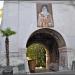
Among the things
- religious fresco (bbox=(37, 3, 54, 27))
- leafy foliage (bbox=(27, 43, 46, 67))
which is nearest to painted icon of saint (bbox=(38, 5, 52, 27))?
religious fresco (bbox=(37, 3, 54, 27))

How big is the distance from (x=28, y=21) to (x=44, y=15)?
1.76m

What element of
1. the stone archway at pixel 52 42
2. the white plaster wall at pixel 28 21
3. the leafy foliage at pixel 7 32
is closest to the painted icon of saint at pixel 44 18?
the white plaster wall at pixel 28 21

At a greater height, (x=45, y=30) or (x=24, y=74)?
(x=45, y=30)

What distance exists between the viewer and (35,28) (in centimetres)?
3366

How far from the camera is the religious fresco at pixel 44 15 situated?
33.8 metres

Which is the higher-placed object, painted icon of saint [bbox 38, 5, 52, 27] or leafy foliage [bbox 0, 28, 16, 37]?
painted icon of saint [bbox 38, 5, 52, 27]

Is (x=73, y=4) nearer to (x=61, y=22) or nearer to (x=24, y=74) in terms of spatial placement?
(x=61, y=22)

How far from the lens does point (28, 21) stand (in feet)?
110

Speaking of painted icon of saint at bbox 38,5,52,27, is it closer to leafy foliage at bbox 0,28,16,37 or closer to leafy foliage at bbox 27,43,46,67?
leafy foliage at bbox 0,28,16,37

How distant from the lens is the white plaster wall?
109 ft

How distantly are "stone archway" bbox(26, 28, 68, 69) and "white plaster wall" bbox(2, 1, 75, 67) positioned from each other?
0.71 metres

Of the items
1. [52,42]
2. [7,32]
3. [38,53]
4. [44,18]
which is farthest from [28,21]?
[38,53]

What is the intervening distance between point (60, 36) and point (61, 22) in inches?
53.7

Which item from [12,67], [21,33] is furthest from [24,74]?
[21,33]
